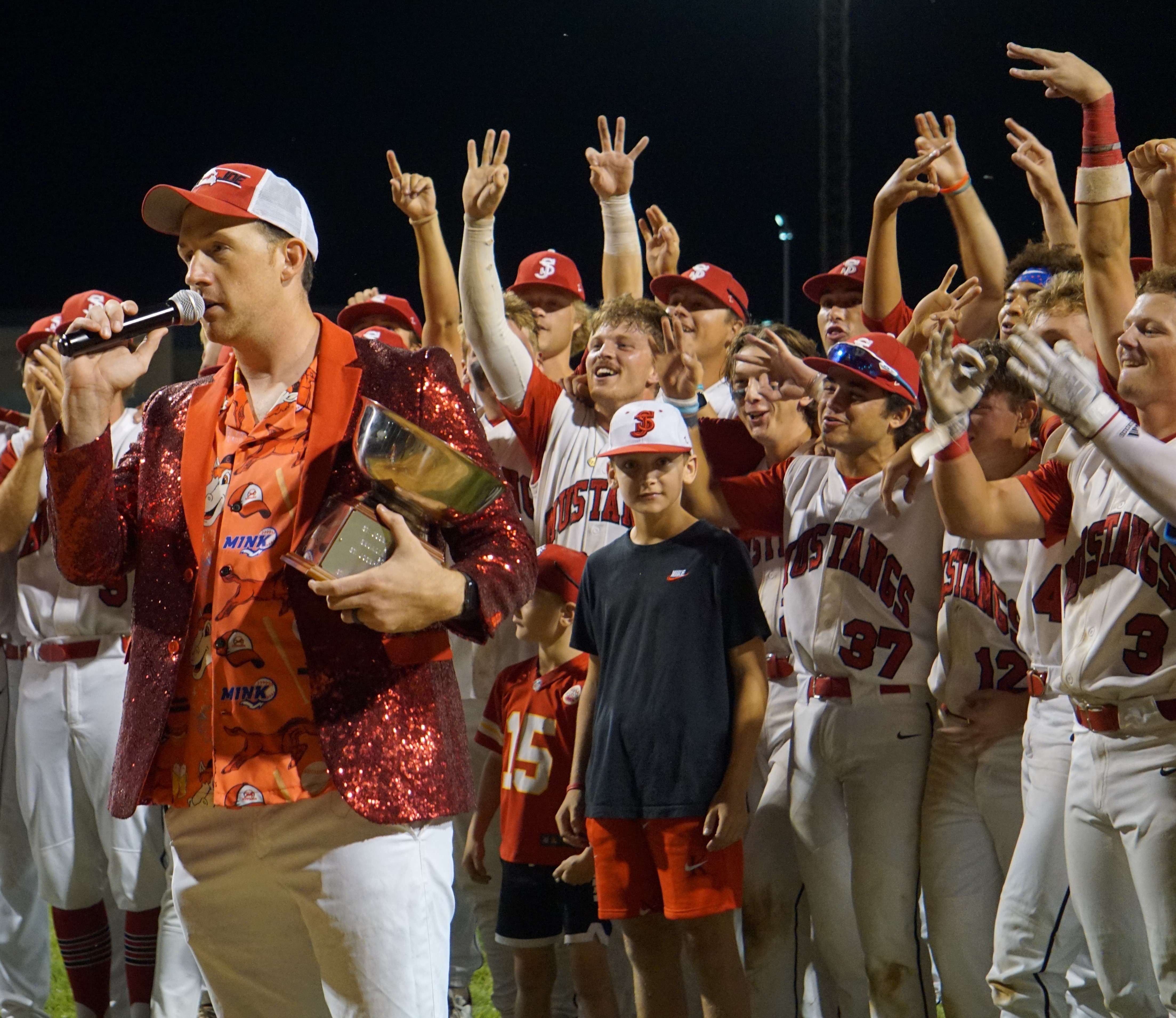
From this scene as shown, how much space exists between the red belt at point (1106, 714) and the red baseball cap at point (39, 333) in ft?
11.5

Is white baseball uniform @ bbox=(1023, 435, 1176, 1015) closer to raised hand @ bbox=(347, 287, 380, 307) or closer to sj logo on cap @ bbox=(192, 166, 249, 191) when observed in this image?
sj logo on cap @ bbox=(192, 166, 249, 191)

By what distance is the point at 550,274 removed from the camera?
215 inches

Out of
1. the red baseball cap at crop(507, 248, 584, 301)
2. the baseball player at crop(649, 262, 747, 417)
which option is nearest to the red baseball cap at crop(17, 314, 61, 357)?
the red baseball cap at crop(507, 248, 584, 301)

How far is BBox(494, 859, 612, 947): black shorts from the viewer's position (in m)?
3.68

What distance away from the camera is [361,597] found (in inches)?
76.0

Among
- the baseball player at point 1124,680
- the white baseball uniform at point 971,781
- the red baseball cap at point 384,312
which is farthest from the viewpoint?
Answer: the red baseball cap at point 384,312

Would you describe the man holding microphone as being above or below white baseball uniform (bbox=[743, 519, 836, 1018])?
above

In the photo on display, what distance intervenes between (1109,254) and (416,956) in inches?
88.8

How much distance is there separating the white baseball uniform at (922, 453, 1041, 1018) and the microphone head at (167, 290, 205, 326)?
2.09m


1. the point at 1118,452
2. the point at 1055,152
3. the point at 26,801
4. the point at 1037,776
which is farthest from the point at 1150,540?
the point at 1055,152

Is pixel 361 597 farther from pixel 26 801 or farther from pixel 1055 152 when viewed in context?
pixel 1055 152

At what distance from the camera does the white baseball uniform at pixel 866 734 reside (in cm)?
347

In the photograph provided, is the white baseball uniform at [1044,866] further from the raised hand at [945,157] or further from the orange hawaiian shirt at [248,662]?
the orange hawaiian shirt at [248,662]

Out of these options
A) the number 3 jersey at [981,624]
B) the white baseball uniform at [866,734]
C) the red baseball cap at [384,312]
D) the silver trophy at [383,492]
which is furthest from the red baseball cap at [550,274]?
the silver trophy at [383,492]
